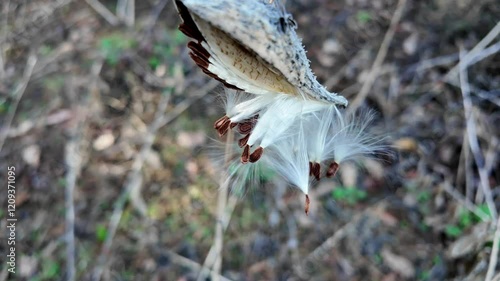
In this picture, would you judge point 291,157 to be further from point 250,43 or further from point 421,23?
point 421,23

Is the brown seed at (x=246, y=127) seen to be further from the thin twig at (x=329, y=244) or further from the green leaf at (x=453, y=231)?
the green leaf at (x=453, y=231)

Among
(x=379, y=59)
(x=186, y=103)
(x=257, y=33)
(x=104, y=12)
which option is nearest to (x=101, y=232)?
(x=186, y=103)

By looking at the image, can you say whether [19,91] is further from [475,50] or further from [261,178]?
[475,50]

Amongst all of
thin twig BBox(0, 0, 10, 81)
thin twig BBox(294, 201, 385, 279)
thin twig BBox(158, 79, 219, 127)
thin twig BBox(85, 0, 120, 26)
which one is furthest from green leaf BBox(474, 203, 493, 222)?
thin twig BBox(0, 0, 10, 81)

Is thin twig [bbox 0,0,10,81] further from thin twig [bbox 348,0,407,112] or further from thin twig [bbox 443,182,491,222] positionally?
thin twig [bbox 443,182,491,222]

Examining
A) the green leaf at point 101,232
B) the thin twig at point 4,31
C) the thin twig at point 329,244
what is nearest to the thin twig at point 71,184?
the green leaf at point 101,232
